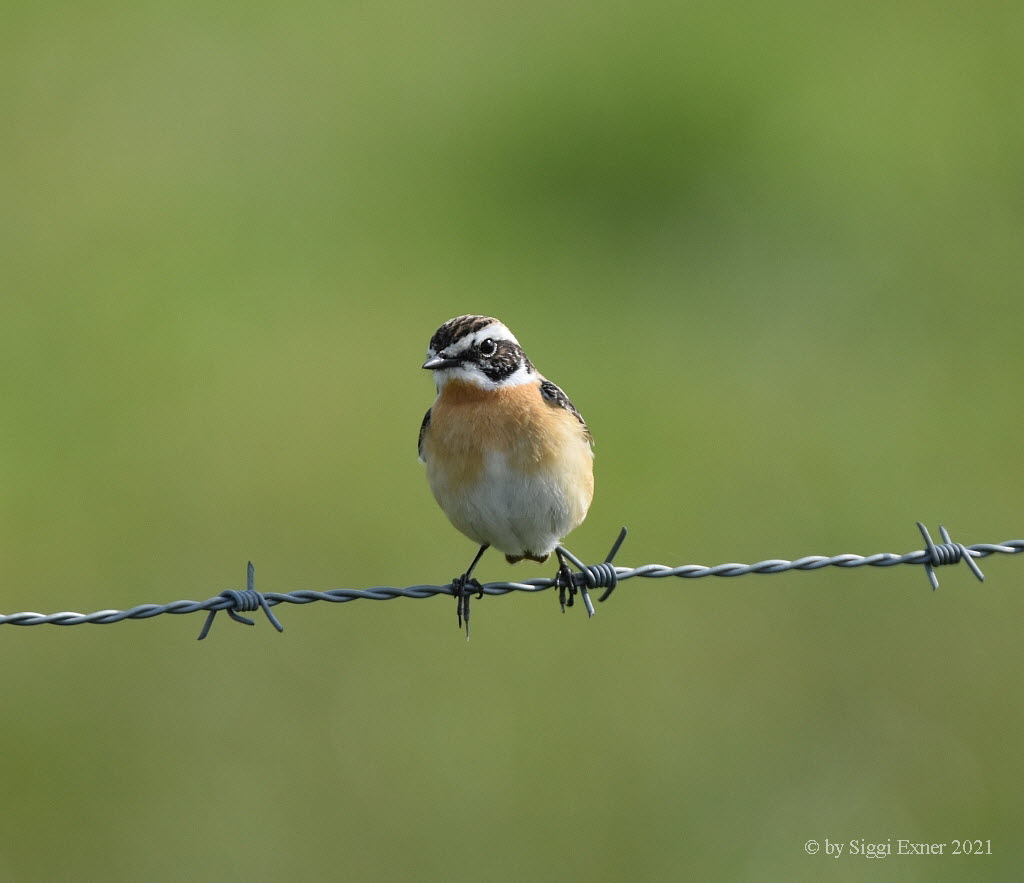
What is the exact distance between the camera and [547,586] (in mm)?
6766

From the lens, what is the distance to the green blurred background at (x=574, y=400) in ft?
32.2

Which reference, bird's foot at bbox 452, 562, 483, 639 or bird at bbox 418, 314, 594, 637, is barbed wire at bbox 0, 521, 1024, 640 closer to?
bird's foot at bbox 452, 562, 483, 639

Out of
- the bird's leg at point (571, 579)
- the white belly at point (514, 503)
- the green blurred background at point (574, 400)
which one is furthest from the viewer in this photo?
the green blurred background at point (574, 400)

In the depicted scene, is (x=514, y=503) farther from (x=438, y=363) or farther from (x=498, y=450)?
(x=438, y=363)

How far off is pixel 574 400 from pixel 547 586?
6.90 meters

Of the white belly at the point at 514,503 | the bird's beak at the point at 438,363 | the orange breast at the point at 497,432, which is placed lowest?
the white belly at the point at 514,503

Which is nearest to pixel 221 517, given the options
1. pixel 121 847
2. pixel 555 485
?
pixel 121 847

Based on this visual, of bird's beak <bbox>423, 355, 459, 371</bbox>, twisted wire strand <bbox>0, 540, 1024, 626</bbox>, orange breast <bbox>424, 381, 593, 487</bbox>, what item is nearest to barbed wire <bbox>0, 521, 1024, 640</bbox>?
twisted wire strand <bbox>0, 540, 1024, 626</bbox>

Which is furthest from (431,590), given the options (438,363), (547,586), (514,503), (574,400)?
(574,400)

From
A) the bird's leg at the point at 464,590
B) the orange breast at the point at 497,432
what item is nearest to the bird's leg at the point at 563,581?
the bird's leg at the point at 464,590

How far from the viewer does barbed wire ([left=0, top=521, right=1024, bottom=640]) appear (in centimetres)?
612

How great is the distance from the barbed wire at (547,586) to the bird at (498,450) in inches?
7.4

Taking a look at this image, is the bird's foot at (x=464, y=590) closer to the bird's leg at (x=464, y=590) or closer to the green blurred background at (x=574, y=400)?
the bird's leg at (x=464, y=590)

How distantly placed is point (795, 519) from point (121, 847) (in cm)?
565
